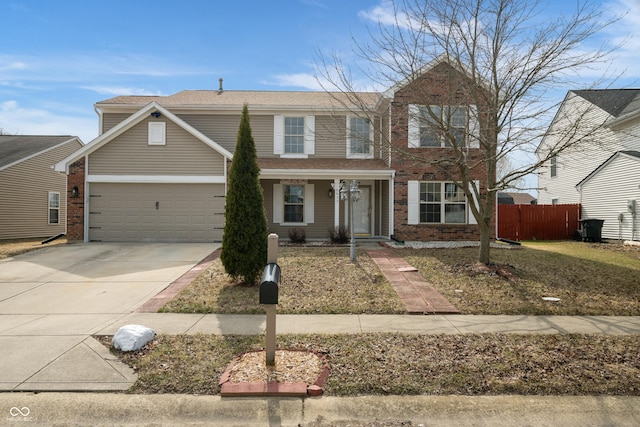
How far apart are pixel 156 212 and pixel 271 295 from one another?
12061mm

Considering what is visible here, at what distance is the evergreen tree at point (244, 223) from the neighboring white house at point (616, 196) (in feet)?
51.8

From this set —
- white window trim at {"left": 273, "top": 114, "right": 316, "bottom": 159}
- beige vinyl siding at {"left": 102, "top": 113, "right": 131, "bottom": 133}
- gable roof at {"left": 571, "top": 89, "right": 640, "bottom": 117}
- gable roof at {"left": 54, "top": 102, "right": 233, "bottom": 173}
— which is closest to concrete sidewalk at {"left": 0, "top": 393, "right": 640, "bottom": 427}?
gable roof at {"left": 54, "top": 102, "right": 233, "bottom": 173}

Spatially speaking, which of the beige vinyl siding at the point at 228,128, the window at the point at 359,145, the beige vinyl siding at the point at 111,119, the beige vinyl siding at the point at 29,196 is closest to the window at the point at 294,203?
the beige vinyl siding at the point at 228,128

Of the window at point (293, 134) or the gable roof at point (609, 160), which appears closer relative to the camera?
the gable roof at point (609, 160)

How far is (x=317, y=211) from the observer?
16.7 meters

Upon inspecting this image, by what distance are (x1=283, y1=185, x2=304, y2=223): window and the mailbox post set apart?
12206 millimetres

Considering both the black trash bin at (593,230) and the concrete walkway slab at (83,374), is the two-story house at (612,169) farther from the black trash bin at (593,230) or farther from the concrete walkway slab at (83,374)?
the concrete walkway slab at (83,374)

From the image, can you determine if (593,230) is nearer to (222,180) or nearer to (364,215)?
(364,215)

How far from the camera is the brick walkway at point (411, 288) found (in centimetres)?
684

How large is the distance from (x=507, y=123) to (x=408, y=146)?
235 inches

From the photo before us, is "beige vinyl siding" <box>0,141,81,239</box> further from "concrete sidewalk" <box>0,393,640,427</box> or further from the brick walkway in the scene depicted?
"concrete sidewalk" <box>0,393,640,427</box>

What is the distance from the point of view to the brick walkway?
6.84m

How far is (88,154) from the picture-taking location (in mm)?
14750

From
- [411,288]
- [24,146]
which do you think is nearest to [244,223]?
[411,288]
